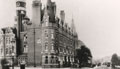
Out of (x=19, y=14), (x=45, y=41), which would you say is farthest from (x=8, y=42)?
(x=45, y=41)

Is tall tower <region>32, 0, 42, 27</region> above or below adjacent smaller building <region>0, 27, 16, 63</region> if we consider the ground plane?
above

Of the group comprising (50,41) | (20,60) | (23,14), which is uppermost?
(23,14)

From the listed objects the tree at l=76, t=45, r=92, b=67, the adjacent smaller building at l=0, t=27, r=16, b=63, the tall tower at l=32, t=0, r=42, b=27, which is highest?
the tall tower at l=32, t=0, r=42, b=27

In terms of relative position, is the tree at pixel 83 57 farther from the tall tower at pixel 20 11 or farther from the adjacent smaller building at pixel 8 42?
the tall tower at pixel 20 11

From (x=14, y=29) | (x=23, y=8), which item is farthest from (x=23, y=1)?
(x=14, y=29)

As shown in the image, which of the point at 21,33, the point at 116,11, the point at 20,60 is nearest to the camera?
the point at 116,11

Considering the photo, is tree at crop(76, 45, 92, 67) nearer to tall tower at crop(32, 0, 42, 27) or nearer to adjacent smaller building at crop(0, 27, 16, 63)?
tall tower at crop(32, 0, 42, 27)

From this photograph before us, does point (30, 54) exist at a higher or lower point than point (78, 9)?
lower

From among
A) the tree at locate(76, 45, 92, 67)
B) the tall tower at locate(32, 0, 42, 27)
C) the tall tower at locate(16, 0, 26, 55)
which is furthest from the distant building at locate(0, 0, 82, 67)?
the tree at locate(76, 45, 92, 67)

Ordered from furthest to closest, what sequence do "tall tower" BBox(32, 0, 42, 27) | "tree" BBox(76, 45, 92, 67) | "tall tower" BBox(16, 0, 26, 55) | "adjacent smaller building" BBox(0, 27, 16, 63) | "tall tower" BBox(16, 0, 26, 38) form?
"tall tower" BBox(16, 0, 26, 38) < "tall tower" BBox(16, 0, 26, 55) < "adjacent smaller building" BBox(0, 27, 16, 63) < "tall tower" BBox(32, 0, 42, 27) < "tree" BBox(76, 45, 92, 67)

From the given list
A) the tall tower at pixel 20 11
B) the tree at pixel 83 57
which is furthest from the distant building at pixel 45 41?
the tall tower at pixel 20 11

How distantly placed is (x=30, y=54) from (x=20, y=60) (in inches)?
10.7

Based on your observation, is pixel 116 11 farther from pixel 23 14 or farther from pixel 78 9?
pixel 23 14

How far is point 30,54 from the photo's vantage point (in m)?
6.82
